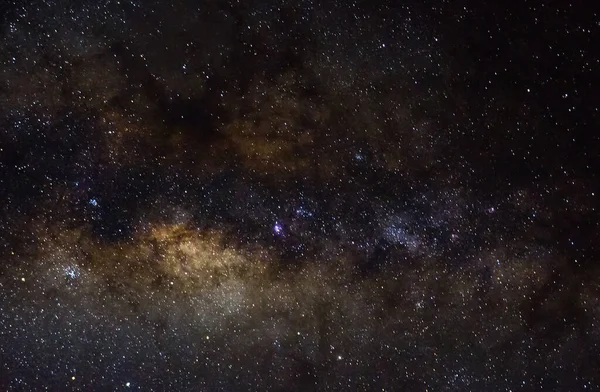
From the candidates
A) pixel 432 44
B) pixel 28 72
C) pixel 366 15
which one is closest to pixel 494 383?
pixel 432 44

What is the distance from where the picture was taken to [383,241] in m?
4.52

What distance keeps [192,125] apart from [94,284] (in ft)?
5.63

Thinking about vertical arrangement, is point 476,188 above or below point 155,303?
above

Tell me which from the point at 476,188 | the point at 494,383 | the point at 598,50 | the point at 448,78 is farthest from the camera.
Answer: the point at 494,383

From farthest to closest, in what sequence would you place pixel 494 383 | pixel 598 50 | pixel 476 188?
pixel 494 383 → pixel 476 188 → pixel 598 50

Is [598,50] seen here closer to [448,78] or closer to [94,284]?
[448,78]

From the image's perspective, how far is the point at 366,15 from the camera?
3730 mm

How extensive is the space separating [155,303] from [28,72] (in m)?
2.21

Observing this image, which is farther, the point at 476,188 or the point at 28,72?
the point at 476,188

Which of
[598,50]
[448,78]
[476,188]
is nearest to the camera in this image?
[598,50]

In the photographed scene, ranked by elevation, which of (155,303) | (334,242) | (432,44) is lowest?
(155,303)

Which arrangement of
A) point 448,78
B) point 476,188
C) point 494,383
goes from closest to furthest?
1. point 448,78
2. point 476,188
3. point 494,383

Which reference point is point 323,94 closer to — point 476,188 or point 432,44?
point 432,44

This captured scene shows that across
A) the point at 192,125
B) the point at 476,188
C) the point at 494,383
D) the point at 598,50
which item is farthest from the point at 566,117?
the point at 192,125
